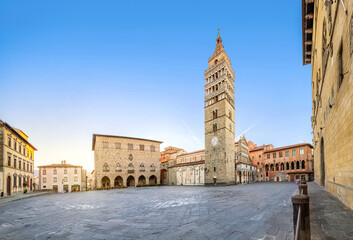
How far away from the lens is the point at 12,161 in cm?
2584

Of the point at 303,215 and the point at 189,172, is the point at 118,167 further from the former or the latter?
the point at 303,215

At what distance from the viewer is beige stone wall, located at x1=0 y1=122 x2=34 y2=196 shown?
22.8 m

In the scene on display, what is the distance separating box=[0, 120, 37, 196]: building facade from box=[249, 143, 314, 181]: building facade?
1978 inches

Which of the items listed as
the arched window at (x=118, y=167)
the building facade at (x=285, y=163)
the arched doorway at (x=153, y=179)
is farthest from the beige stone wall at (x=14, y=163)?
the building facade at (x=285, y=163)

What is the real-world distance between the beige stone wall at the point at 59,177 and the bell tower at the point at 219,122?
118 ft

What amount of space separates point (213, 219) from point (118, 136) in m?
37.9

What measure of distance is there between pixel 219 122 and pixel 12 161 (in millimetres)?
32023

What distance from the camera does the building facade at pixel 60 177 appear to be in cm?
4834

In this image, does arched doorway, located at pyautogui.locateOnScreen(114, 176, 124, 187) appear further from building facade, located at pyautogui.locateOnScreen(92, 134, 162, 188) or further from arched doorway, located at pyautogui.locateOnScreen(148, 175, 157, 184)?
arched doorway, located at pyautogui.locateOnScreen(148, 175, 157, 184)

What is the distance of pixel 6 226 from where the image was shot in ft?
22.8

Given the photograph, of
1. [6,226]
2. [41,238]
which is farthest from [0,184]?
[41,238]

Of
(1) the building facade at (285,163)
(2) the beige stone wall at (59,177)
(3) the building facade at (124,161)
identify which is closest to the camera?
(3) the building facade at (124,161)

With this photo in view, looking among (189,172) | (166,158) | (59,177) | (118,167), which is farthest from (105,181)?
(166,158)

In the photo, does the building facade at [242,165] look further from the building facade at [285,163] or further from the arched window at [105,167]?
the arched window at [105,167]
